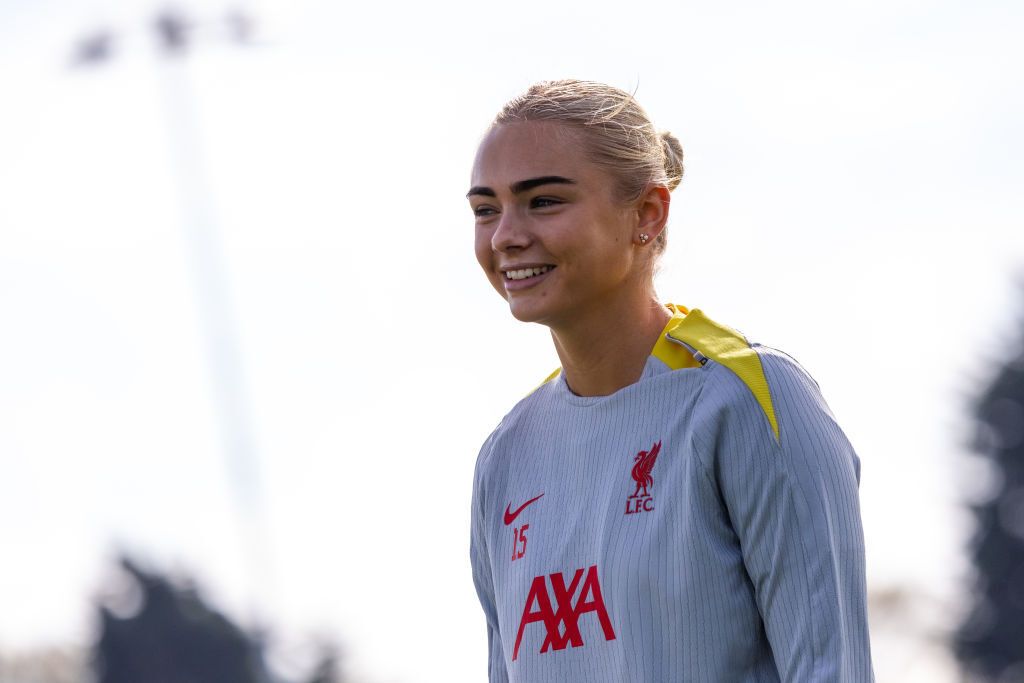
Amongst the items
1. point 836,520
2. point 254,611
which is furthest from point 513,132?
point 254,611

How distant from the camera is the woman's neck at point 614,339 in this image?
4512 millimetres

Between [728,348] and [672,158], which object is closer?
[728,348]

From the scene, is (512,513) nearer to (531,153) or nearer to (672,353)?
(672,353)

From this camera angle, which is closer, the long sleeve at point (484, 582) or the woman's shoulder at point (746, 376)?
the woman's shoulder at point (746, 376)

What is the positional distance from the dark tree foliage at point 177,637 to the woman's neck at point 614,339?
104 feet

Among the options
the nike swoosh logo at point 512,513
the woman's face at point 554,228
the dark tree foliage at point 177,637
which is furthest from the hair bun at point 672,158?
the dark tree foliage at point 177,637

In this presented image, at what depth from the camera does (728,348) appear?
4.34 meters

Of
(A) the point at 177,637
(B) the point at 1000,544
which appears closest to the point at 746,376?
(B) the point at 1000,544

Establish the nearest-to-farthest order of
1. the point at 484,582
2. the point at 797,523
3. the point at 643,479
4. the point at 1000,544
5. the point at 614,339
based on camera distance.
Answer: the point at 797,523, the point at 643,479, the point at 614,339, the point at 484,582, the point at 1000,544

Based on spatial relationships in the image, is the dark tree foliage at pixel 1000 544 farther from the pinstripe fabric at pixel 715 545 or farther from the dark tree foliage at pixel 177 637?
the pinstripe fabric at pixel 715 545

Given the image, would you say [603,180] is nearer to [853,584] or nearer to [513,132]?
[513,132]

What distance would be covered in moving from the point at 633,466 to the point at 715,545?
316 mm

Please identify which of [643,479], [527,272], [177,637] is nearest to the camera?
[643,479]

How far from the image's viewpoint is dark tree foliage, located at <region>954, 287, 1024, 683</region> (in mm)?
31875
